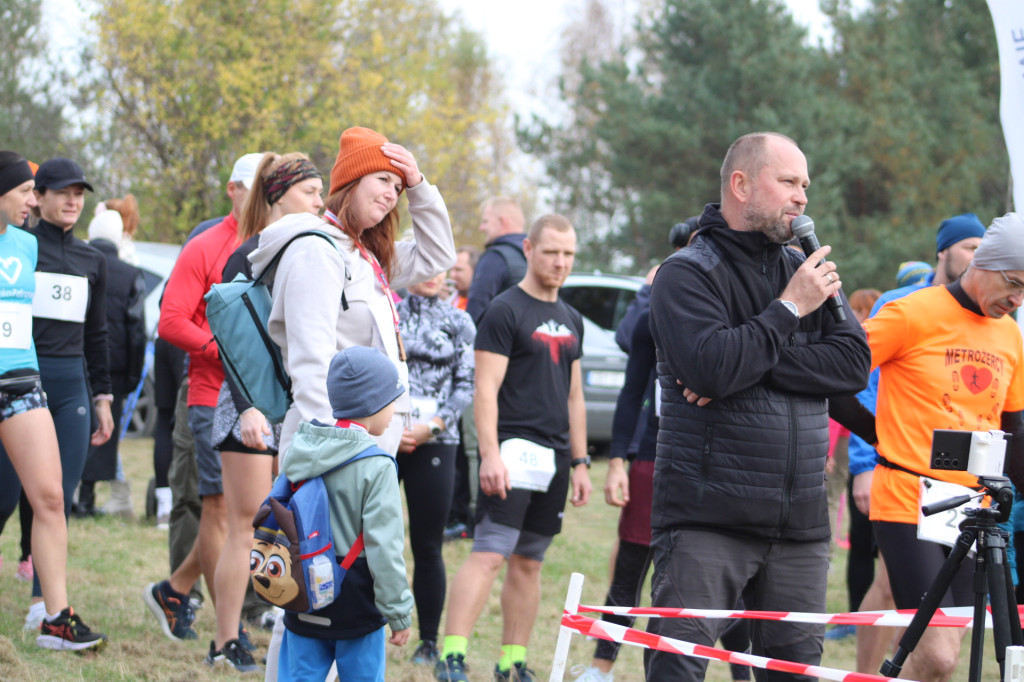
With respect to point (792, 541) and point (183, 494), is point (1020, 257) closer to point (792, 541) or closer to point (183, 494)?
point (792, 541)

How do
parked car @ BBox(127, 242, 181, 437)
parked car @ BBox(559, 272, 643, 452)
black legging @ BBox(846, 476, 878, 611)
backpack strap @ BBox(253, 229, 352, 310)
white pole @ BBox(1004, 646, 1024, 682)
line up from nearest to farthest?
white pole @ BBox(1004, 646, 1024, 682)
backpack strap @ BBox(253, 229, 352, 310)
black legging @ BBox(846, 476, 878, 611)
parked car @ BBox(127, 242, 181, 437)
parked car @ BBox(559, 272, 643, 452)

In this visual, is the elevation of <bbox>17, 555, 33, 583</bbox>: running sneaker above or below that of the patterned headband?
below

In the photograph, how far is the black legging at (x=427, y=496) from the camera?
15.1 feet

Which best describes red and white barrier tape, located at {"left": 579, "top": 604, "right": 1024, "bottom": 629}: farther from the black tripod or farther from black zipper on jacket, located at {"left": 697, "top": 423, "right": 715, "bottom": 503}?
black zipper on jacket, located at {"left": 697, "top": 423, "right": 715, "bottom": 503}

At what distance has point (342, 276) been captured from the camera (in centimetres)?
335

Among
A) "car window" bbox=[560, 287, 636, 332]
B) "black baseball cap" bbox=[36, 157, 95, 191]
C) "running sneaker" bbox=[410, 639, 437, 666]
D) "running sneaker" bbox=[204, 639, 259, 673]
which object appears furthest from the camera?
"car window" bbox=[560, 287, 636, 332]

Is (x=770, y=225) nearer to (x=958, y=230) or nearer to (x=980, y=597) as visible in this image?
(x=980, y=597)

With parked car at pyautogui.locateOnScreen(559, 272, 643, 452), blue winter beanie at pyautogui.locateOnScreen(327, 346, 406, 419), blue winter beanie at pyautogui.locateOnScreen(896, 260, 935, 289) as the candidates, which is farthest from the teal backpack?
parked car at pyautogui.locateOnScreen(559, 272, 643, 452)

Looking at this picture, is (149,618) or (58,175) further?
(149,618)

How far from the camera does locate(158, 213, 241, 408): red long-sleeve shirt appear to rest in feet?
14.9

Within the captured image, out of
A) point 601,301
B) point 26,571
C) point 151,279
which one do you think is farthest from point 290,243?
point 601,301

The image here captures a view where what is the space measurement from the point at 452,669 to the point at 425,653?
0.38m

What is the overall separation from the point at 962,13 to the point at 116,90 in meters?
18.6

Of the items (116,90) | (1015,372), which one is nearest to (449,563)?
(1015,372)
